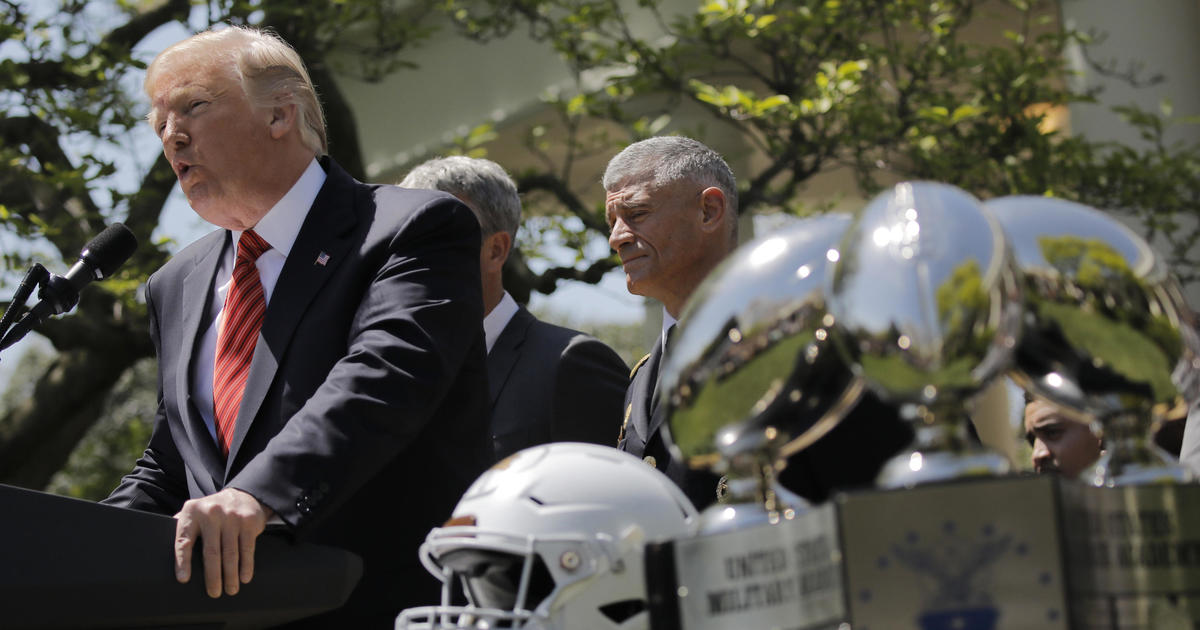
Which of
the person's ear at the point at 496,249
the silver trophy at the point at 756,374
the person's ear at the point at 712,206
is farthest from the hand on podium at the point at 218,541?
the person's ear at the point at 496,249

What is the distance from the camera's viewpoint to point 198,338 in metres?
2.80

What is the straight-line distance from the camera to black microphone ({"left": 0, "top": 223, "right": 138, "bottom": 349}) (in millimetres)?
2465

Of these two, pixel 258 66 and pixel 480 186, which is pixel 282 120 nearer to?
pixel 258 66

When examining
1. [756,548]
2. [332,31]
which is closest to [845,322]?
[756,548]

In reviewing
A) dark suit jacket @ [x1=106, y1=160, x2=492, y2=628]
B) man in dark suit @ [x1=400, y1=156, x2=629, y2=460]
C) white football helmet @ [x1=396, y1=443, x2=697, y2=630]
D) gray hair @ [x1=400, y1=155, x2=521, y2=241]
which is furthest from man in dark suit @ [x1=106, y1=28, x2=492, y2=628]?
gray hair @ [x1=400, y1=155, x2=521, y2=241]

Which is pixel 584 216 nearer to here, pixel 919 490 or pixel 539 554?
pixel 539 554

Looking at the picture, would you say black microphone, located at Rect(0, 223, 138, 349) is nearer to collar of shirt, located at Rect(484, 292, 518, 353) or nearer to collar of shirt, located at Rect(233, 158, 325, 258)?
collar of shirt, located at Rect(233, 158, 325, 258)

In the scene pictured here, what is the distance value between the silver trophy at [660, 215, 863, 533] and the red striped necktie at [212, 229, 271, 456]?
4.34ft

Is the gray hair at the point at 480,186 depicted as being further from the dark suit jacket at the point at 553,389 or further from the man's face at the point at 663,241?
the man's face at the point at 663,241

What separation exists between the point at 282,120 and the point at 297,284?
432 mm

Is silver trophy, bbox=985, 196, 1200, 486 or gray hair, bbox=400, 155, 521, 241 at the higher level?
gray hair, bbox=400, 155, 521, 241

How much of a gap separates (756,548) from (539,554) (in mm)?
439

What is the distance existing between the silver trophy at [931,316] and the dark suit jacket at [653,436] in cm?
161

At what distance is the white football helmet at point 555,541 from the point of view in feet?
5.68
